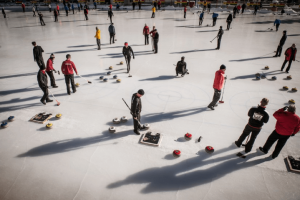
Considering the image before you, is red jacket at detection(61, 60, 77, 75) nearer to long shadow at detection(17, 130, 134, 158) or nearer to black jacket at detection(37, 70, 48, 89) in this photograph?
black jacket at detection(37, 70, 48, 89)

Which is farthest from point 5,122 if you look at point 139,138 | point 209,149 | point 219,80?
point 219,80

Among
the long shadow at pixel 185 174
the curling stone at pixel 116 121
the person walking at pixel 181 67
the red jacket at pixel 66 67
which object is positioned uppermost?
the red jacket at pixel 66 67

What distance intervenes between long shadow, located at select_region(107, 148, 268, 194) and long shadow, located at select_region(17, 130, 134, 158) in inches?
69.5

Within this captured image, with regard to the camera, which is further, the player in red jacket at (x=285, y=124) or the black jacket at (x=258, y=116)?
the black jacket at (x=258, y=116)

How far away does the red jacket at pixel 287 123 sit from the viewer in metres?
4.53

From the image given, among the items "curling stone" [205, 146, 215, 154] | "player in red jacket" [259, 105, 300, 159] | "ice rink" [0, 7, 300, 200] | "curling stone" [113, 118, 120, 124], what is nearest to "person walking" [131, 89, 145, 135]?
"ice rink" [0, 7, 300, 200]

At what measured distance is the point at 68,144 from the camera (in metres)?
5.74

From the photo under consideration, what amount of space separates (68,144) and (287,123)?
21.6ft

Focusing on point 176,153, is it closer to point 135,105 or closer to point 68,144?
point 135,105

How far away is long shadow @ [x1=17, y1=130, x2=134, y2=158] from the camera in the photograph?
5.45 m

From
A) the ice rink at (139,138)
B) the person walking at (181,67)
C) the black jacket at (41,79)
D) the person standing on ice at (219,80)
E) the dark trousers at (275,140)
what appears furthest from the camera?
the person walking at (181,67)

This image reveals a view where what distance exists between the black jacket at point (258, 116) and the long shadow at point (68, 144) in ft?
12.7

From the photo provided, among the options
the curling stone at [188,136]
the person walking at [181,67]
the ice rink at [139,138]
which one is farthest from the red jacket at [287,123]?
the person walking at [181,67]

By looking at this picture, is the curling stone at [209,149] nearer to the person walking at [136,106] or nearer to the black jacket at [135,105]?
the person walking at [136,106]
